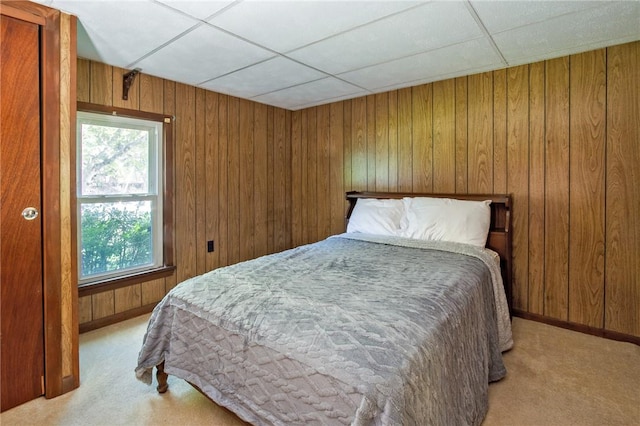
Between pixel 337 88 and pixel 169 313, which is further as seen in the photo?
pixel 337 88

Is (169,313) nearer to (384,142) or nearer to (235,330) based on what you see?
(235,330)

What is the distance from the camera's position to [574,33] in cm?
212

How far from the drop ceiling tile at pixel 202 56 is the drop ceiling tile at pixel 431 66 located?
0.88 m

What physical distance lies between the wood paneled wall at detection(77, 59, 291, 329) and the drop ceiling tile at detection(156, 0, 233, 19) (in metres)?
1.26

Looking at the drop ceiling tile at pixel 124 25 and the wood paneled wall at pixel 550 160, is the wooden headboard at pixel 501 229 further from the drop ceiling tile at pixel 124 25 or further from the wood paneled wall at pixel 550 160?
the drop ceiling tile at pixel 124 25

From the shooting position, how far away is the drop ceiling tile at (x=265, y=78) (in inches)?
106

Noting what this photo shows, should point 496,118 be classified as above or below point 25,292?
above

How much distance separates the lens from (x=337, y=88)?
329 centimetres

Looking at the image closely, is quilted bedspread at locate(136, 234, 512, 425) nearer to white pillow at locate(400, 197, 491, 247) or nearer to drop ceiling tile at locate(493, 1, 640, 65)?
white pillow at locate(400, 197, 491, 247)

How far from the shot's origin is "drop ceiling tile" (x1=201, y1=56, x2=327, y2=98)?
8.82ft

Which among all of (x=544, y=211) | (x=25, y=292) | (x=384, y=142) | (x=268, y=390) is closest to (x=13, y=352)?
(x=25, y=292)

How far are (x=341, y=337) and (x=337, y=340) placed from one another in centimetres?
2

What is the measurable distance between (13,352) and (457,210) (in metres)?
2.99

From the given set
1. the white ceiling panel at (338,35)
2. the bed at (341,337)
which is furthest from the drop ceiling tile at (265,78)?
the bed at (341,337)
